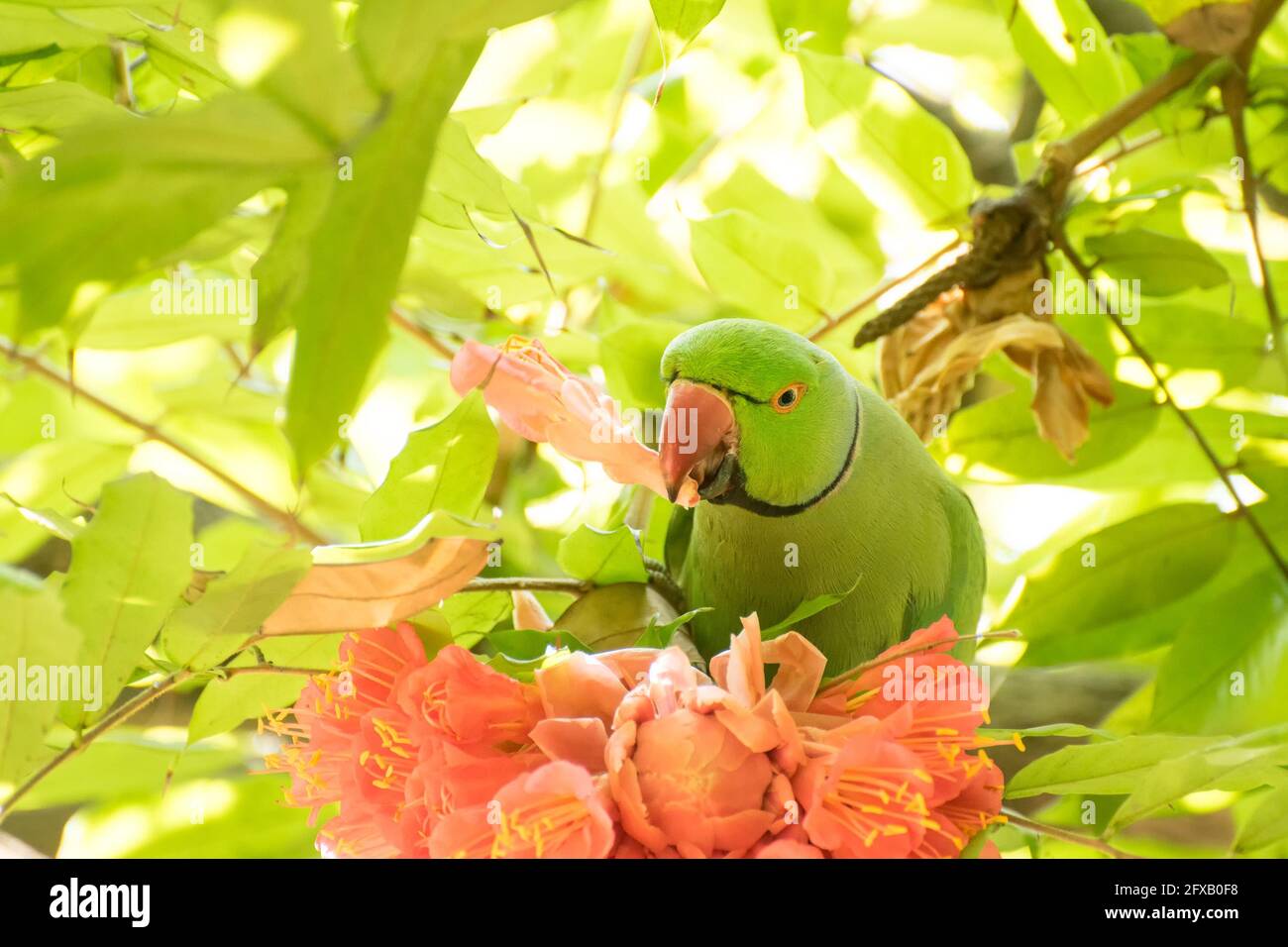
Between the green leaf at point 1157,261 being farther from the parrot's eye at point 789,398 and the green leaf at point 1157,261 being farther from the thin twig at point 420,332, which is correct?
the thin twig at point 420,332

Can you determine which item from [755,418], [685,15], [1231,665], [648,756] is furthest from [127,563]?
[1231,665]

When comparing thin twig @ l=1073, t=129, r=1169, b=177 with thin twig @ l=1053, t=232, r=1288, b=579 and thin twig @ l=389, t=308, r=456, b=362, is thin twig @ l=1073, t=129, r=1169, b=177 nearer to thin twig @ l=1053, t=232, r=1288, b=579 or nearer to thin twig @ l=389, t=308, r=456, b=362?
thin twig @ l=1053, t=232, r=1288, b=579

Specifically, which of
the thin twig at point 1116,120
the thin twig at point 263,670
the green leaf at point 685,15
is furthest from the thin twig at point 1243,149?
the thin twig at point 263,670

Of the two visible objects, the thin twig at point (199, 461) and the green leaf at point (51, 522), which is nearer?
the green leaf at point (51, 522)

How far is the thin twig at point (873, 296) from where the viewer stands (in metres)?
1.09

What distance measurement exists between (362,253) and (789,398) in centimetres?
56

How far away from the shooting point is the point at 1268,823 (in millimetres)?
647

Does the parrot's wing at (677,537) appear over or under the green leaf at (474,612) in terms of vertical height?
over

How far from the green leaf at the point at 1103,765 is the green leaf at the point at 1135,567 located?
393 mm

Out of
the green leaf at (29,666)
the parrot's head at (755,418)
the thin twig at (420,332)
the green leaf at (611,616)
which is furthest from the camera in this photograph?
the thin twig at (420,332)

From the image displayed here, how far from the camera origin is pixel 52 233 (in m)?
0.36

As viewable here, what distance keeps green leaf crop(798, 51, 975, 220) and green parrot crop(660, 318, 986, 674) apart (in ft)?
0.83
